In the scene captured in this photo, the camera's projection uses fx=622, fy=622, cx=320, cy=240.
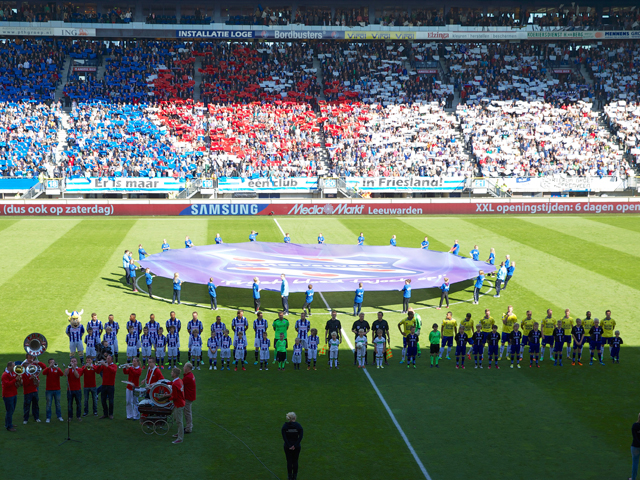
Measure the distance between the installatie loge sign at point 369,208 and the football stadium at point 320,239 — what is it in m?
0.16

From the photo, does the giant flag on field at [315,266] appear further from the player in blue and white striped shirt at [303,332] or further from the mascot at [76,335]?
the mascot at [76,335]

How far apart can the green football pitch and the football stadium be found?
0.08 metres

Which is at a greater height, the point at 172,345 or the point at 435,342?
the point at 172,345

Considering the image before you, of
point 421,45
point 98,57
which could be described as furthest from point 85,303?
point 421,45

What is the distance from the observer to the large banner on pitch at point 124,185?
1801 inches

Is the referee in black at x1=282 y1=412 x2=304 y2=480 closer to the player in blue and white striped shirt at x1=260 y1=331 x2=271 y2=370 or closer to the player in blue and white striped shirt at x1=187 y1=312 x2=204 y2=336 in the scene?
the player in blue and white striped shirt at x1=260 y1=331 x2=271 y2=370

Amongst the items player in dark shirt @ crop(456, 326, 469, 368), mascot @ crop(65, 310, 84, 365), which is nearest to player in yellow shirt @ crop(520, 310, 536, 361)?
player in dark shirt @ crop(456, 326, 469, 368)

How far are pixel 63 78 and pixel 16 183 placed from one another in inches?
632

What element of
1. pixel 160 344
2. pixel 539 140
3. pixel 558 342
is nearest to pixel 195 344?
pixel 160 344

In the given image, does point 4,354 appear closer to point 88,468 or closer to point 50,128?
point 88,468

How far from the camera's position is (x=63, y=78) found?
5744cm

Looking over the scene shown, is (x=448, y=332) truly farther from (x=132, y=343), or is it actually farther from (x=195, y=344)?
(x=132, y=343)

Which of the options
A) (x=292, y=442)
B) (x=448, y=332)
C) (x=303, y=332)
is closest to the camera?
(x=292, y=442)

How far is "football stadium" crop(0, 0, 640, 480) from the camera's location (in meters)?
12.1
